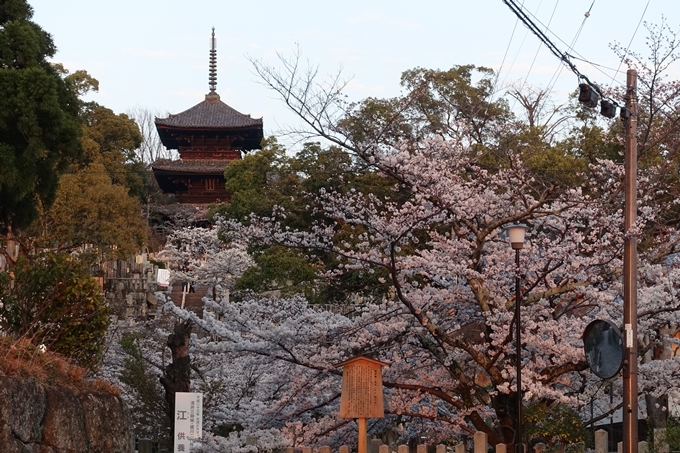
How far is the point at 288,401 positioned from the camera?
485 inches

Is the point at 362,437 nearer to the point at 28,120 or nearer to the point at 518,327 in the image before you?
the point at 518,327

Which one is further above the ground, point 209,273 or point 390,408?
point 209,273

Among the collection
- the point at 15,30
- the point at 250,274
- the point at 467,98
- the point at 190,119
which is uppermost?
the point at 190,119

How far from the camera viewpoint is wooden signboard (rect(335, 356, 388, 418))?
9930 millimetres

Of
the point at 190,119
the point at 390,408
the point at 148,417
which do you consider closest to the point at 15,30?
the point at 148,417

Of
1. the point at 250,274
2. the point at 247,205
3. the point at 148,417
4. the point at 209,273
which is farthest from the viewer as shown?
the point at 209,273

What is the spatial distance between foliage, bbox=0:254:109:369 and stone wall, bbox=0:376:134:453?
75 cm

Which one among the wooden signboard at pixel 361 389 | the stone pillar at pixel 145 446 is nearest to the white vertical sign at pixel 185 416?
the stone pillar at pixel 145 446

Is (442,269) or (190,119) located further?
(190,119)

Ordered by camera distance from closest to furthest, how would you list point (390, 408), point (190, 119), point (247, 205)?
point (390, 408) → point (247, 205) → point (190, 119)

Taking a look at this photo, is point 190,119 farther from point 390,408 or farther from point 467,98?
point 390,408

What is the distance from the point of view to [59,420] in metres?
9.23

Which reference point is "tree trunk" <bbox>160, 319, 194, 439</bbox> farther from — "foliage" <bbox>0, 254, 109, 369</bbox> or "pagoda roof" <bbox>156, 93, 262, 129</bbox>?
"pagoda roof" <bbox>156, 93, 262, 129</bbox>

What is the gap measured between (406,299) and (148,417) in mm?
5376
